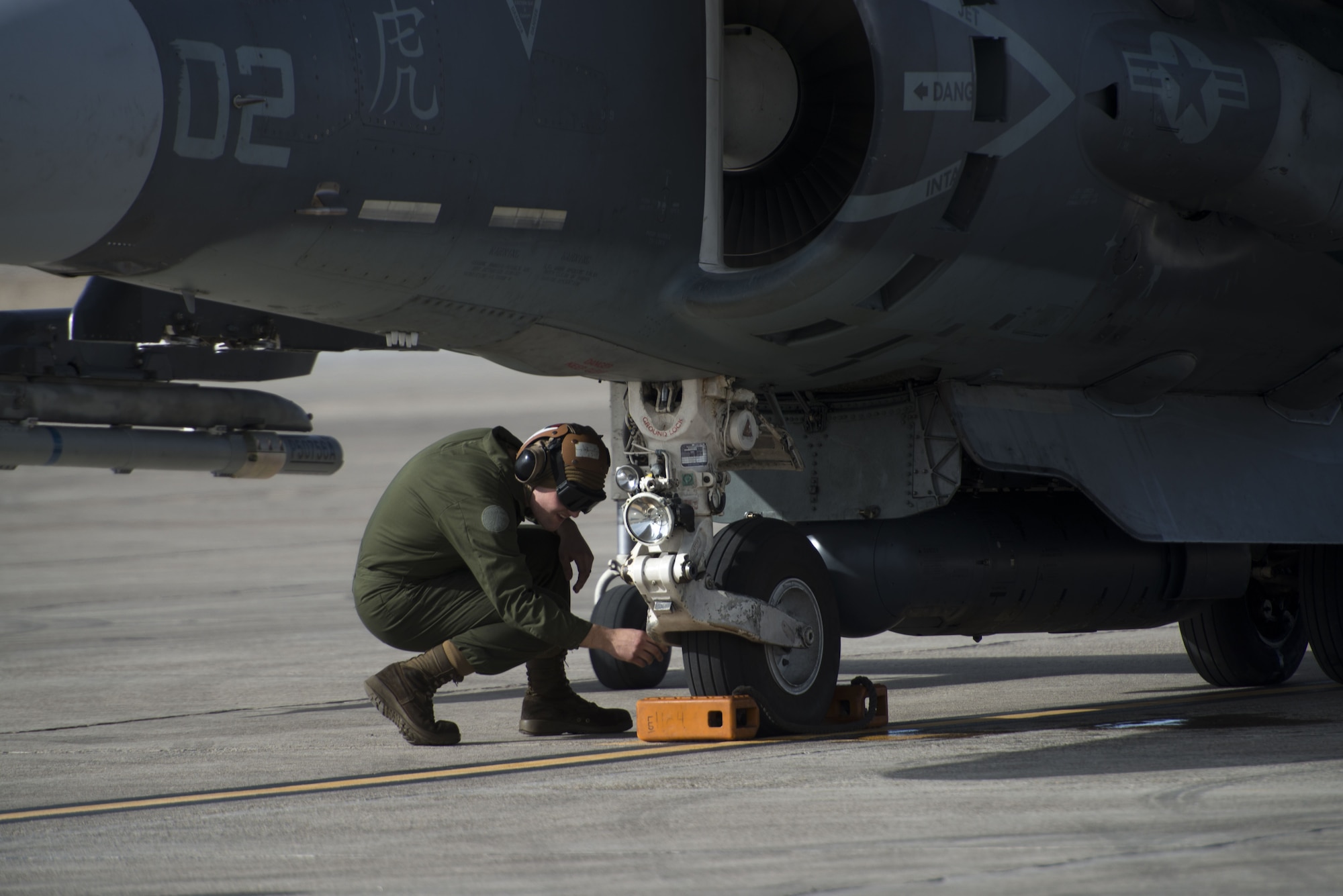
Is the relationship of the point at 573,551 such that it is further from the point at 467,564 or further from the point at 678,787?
the point at 678,787

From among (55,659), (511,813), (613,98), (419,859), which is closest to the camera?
(419,859)

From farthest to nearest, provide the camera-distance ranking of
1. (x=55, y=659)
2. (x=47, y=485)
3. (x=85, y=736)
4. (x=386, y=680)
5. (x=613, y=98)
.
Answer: (x=47, y=485) → (x=55, y=659) → (x=85, y=736) → (x=386, y=680) → (x=613, y=98)

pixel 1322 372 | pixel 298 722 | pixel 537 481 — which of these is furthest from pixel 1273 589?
pixel 298 722

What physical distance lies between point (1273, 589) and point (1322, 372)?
5.43 ft

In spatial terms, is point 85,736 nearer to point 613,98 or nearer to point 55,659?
point 613,98

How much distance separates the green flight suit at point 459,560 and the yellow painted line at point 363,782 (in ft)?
1.60

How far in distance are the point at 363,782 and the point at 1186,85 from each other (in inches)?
169

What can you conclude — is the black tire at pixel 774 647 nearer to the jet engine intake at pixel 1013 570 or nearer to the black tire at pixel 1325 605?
the jet engine intake at pixel 1013 570

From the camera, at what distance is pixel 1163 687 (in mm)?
9039

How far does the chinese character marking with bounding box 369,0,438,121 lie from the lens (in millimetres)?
5480

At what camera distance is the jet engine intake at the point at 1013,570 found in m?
7.20

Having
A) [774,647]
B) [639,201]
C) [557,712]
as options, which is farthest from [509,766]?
[639,201]

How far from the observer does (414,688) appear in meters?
6.71

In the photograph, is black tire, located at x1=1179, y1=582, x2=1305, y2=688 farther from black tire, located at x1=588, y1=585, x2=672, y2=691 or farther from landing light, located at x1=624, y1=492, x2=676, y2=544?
landing light, located at x1=624, y1=492, x2=676, y2=544
